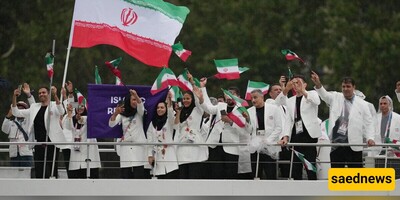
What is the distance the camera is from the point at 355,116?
2231cm

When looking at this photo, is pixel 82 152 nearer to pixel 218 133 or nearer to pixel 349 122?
pixel 218 133

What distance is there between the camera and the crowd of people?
22359mm

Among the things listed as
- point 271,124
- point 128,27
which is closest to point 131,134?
point 128,27

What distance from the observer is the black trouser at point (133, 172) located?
75.4 ft

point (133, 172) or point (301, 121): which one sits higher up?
point (301, 121)

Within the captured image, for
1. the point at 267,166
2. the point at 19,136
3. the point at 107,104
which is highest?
the point at 107,104

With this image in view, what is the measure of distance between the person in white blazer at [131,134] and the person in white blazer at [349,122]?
2616 mm

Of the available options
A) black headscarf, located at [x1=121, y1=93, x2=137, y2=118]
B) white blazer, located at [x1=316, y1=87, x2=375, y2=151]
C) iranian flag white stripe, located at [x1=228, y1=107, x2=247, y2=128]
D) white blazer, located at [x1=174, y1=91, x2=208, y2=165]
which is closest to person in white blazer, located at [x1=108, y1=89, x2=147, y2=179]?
black headscarf, located at [x1=121, y1=93, x2=137, y2=118]

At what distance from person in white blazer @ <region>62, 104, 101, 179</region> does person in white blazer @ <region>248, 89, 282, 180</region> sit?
2.50 meters

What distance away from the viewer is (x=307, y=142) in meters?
22.6

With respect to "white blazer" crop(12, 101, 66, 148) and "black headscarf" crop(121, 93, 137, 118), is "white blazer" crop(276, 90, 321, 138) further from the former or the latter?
"white blazer" crop(12, 101, 66, 148)

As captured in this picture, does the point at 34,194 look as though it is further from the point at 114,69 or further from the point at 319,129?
the point at 319,129

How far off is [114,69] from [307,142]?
121 inches

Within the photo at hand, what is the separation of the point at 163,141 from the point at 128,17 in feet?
6.74
